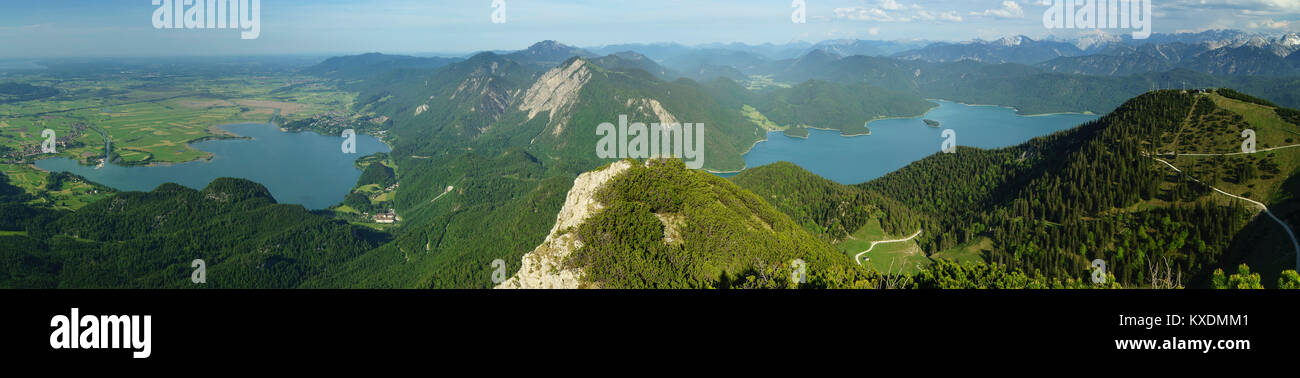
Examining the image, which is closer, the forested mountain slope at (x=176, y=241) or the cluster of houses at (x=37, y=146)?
the forested mountain slope at (x=176, y=241)

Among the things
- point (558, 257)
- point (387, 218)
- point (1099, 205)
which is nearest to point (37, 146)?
point (387, 218)

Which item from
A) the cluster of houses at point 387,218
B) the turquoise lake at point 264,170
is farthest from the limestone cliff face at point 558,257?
the turquoise lake at point 264,170

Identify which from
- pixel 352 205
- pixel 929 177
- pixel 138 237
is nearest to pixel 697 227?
pixel 929 177

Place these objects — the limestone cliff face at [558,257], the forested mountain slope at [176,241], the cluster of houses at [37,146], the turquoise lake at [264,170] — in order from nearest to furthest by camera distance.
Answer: the limestone cliff face at [558,257]
the forested mountain slope at [176,241]
the turquoise lake at [264,170]
the cluster of houses at [37,146]

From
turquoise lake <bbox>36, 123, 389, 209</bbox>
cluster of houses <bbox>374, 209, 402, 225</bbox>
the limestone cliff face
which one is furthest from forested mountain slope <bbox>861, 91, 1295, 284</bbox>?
turquoise lake <bbox>36, 123, 389, 209</bbox>

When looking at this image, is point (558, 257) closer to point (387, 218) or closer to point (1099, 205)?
point (1099, 205)

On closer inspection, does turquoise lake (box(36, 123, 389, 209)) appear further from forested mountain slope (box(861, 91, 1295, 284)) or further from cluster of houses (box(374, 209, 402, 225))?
forested mountain slope (box(861, 91, 1295, 284))

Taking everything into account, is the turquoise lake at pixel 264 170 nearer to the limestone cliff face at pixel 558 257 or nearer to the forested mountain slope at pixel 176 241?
the forested mountain slope at pixel 176 241

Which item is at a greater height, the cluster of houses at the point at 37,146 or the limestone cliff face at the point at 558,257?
the cluster of houses at the point at 37,146

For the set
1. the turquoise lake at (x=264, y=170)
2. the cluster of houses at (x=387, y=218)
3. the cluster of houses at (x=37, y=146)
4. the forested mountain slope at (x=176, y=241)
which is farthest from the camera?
the cluster of houses at (x=37, y=146)
